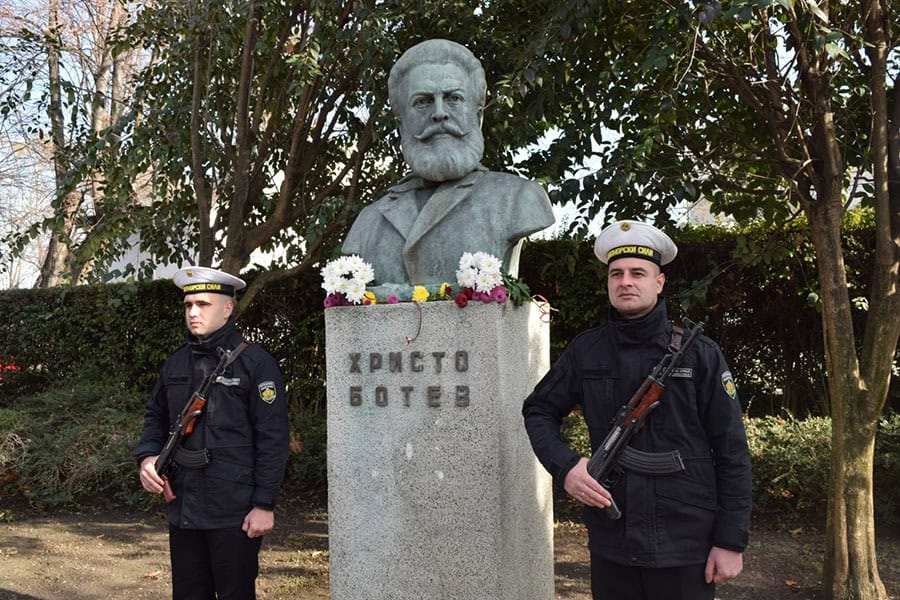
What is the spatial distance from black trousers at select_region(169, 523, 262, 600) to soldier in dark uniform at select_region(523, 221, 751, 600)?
1.36m

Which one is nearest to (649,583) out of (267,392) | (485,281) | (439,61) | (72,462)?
(485,281)

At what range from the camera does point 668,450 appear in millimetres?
2580

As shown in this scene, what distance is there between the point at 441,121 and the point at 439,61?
0.95ft

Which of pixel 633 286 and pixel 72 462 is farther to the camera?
pixel 72 462

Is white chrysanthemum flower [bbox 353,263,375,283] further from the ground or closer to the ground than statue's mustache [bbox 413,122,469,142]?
closer to the ground

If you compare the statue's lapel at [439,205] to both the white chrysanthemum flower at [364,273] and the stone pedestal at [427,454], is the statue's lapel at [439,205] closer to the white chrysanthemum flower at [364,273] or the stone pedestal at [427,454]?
the white chrysanthemum flower at [364,273]

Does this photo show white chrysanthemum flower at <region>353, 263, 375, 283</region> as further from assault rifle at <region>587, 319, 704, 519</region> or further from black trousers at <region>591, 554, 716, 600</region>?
black trousers at <region>591, 554, 716, 600</region>

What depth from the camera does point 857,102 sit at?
519 centimetres

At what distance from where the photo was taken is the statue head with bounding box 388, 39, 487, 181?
11.9 ft

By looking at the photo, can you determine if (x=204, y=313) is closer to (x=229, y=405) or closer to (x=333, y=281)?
(x=229, y=405)

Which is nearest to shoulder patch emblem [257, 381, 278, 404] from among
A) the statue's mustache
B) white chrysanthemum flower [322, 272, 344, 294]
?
white chrysanthemum flower [322, 272, 344, 294]

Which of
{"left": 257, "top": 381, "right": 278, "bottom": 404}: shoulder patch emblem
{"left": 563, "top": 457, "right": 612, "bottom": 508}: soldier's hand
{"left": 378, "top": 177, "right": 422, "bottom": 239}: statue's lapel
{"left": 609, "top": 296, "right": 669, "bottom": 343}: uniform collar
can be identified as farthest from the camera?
{"left": 378, "top": 177, "right": 422, "bottom": 239}: statue's lapel

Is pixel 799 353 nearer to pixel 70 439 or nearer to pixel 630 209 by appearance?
pixel 630 209

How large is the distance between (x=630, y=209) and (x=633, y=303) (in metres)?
2.16
